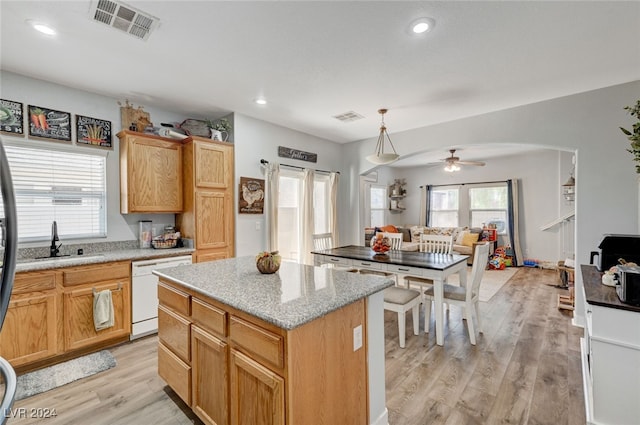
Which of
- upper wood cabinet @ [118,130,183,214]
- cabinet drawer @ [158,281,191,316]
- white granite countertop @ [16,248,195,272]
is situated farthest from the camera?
upper wood cabinet @ [118,130,183,214]

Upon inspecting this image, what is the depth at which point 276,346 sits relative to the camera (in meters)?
1.29

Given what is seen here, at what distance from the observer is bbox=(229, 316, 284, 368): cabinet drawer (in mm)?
1286

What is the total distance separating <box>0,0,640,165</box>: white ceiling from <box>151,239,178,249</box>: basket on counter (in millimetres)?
1689

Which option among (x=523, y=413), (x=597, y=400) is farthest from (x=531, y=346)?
(x=597, y=400)

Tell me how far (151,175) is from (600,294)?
4.12m

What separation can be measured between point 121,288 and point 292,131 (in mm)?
3170

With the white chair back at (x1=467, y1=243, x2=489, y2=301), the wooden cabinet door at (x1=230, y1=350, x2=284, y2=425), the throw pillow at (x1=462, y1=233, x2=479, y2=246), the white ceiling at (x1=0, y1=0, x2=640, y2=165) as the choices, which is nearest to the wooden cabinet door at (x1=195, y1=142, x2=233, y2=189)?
the white ceiling at (x1=0, y1=0, x2=640, y2=165)

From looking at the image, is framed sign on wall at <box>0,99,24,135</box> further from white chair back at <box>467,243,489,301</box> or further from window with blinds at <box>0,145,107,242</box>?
white chair back at <box>467,243,489,301</box>

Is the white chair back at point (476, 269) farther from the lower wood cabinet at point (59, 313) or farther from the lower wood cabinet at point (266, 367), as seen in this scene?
the lower wood cabinet at point (59, 313)

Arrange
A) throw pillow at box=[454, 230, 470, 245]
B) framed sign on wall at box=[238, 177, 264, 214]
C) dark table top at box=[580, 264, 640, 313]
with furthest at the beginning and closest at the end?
1. throw pillow at box=[454, 230, 470, 245]
2. framed sign on wall at box=[238, 177, 264, 214]
3. dark table top at box=[580, 264, 640, 313]

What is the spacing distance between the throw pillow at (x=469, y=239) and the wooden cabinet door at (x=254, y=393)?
6.53 metres

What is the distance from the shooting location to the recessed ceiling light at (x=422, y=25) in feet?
6.68

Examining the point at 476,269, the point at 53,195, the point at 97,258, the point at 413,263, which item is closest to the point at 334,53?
the point at 413,263

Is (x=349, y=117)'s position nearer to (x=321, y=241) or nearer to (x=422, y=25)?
(x=321, y=241)
